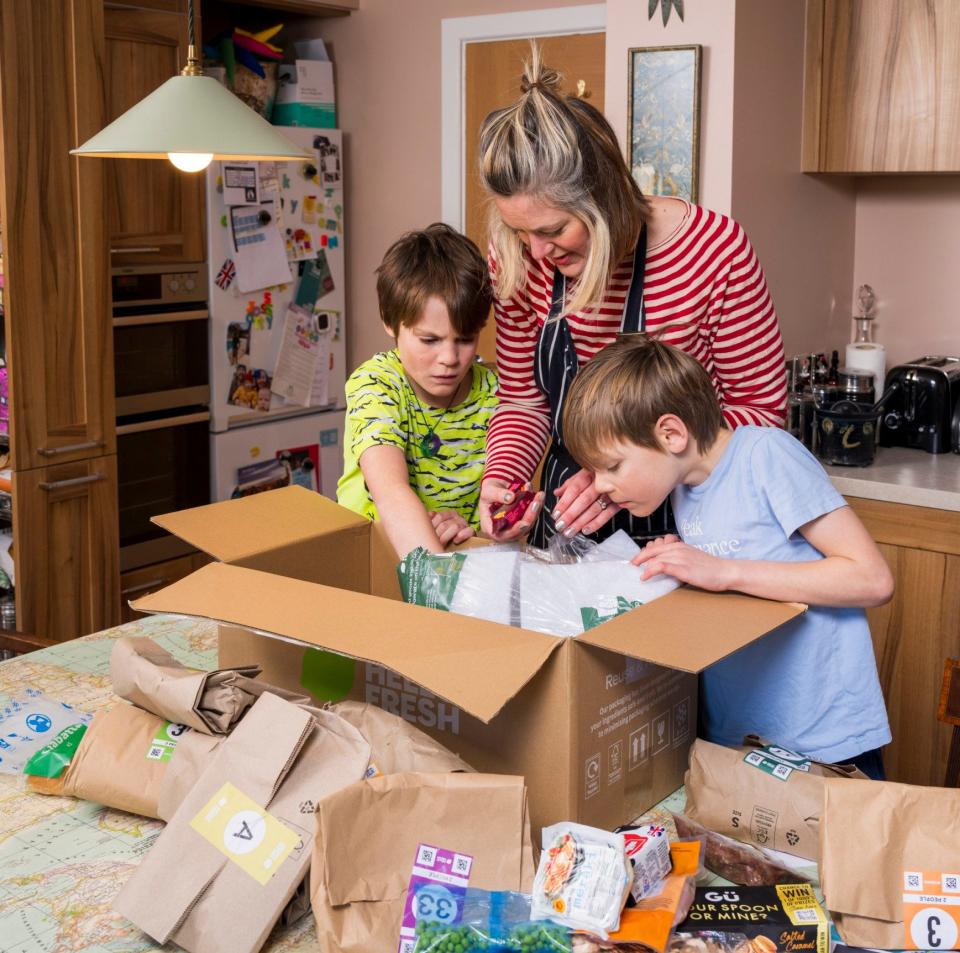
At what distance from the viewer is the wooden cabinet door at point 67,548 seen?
311 centimetres

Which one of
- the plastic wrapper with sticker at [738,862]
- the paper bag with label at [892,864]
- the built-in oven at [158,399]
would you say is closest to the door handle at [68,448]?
the built-in oven at [158,399]

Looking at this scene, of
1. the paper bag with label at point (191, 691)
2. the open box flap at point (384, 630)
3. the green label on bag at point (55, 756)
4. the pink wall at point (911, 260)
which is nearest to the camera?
the open box flap at point (384, 630)

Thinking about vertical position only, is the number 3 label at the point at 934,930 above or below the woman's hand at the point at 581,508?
below

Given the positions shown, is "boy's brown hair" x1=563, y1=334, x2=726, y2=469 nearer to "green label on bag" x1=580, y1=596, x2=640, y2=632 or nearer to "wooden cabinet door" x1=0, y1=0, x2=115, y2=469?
"green label on bag" x1=580, y1=596, x2=640, y2=632

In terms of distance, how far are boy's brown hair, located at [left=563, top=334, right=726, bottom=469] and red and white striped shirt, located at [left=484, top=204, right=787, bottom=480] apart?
0.64 ft

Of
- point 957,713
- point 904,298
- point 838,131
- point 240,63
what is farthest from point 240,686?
point 240,63

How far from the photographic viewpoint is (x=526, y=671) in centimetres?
105

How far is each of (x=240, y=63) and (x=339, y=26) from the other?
1.70 feet

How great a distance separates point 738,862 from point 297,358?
3.06 meters

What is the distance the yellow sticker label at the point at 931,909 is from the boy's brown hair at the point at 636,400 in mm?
544

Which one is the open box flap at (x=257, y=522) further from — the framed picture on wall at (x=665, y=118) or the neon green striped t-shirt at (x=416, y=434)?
the framed picture on wall at (x=665, y=118)

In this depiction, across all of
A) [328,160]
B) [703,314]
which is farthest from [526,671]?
[328,160]

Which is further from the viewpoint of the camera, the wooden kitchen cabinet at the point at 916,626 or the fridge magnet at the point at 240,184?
the fridge magnet at the point at 240,184

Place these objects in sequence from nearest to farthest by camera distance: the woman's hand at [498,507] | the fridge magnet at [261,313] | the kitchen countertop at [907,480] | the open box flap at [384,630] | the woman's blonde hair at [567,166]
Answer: the open box flap at [384,630]
the woman's blonde hair at [567,166]
the woman's hand at [498,507]
the kitchen countertop at [907,480]
the fridge magnet at [261,313]
